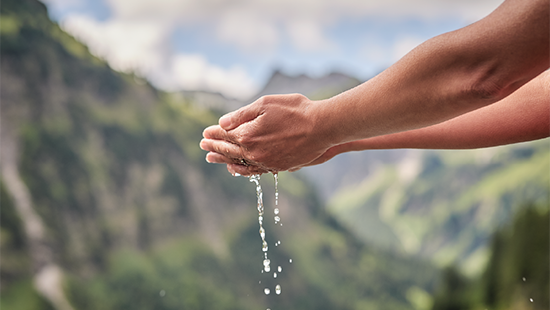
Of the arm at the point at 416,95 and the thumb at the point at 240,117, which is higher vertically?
the thumb at the point at 240,117

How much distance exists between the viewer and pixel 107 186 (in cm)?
7394

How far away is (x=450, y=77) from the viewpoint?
2.04 m

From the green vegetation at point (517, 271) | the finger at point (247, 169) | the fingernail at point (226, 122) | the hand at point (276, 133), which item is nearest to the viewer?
the hand at point (276, 133)

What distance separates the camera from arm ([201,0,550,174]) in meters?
1.83

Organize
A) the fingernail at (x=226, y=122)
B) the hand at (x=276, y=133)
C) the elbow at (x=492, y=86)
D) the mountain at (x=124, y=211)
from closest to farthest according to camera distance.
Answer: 1. the elbow at (x=492, y=86)
2. the hand at (x=276, y=133)
3. the fingernail at (x=226, y=122)
4. the mountain at (x=124, y=211)

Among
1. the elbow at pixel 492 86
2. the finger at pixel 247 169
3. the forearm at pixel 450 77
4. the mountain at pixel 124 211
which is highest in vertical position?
the mountain at pixel 124 211

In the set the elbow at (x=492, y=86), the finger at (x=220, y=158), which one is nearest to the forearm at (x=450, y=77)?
the elbow at (x=492, y=86)

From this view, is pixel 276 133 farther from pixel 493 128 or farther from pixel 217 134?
pixel 493 128

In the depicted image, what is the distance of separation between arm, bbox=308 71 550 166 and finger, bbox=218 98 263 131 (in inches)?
25.9

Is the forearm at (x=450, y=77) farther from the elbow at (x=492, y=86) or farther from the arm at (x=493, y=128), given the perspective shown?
the arm at (x=493, y=128)

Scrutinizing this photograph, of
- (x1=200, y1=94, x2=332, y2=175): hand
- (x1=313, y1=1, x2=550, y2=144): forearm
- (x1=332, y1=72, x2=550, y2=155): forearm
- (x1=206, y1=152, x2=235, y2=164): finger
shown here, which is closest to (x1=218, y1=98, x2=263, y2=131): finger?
(x1=200, y1=94, x2=332, y2=175): hand

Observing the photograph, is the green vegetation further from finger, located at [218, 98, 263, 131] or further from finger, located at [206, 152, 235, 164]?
finger, located at [218, 98, 263, 131]

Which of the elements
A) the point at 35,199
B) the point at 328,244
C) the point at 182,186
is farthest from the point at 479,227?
the point at 35,199

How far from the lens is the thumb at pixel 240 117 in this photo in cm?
286
